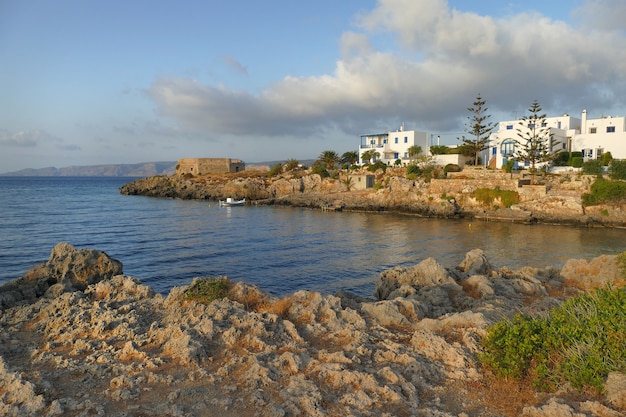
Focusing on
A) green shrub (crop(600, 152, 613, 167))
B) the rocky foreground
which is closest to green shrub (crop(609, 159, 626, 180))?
green shrub (crop(600, 152, 613, 167))

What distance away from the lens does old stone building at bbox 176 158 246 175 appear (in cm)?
9906

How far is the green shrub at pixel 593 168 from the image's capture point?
4581 centimetres

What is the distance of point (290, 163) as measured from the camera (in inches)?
3425

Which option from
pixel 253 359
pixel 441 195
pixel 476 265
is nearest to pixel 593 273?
pixel 476 265

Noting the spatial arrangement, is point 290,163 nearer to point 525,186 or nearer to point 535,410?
point 525,186

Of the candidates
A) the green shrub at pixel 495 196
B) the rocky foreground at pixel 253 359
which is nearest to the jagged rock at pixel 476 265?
the rocky foreground at pixel 253 359

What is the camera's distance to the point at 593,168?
46.7m

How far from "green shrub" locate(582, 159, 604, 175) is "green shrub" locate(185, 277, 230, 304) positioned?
161 ft

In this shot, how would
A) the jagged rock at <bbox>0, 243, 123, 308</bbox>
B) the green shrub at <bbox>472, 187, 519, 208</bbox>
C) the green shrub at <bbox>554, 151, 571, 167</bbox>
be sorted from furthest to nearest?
the green shrub at <bbox>554, 151, 571, 167</bbox>, the green shrub at <bbox>472, 187, 519, 208</bbox>, the jagged rock at <bbox>0, 243, 123, 308</bbox>

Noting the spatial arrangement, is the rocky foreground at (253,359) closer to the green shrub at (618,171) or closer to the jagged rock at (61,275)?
the jagged rock at (61,275)

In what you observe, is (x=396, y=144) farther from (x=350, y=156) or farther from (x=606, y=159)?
(x=606, y=159)

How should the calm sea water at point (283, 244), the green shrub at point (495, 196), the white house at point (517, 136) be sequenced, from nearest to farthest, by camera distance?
the calm sea water at point (283, 244), the green shrub at point (495, 196), the white house at point (517, 136)

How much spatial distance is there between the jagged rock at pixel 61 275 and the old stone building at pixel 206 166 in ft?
283

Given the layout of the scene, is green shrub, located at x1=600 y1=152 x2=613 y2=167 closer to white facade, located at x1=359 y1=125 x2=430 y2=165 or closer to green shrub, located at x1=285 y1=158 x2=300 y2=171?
white facade, located at x1=359 y1=125 x2=430 y2=165
